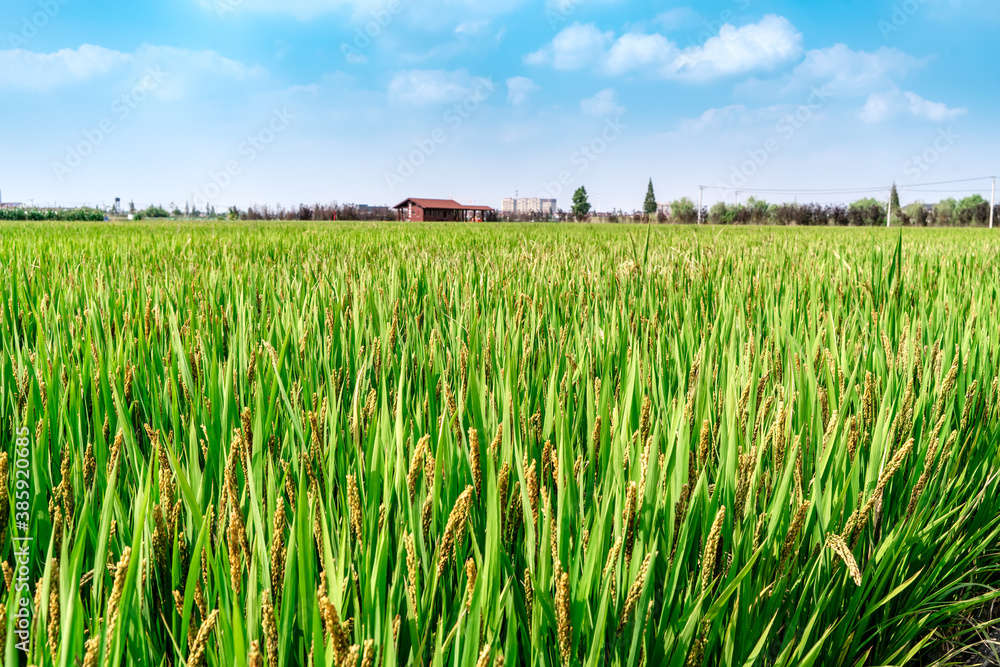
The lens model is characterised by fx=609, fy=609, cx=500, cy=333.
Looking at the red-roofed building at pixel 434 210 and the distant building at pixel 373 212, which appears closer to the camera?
the distant building at pixel 373 212

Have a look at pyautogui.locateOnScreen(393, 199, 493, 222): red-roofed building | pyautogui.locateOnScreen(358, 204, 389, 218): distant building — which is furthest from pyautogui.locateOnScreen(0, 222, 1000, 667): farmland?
pyautogui.locateOnScreen(393, 199, 493, 222): red-roofed building

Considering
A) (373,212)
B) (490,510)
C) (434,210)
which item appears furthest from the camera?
(434,210)

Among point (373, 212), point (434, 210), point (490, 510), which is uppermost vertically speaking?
point (434, 210)

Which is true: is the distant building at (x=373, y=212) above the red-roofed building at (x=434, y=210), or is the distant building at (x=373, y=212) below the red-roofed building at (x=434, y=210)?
below

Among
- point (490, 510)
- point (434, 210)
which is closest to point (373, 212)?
point (434, 210)

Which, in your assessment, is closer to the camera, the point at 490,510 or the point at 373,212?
the point at 490,510

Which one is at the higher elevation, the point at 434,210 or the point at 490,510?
the point at 434,210

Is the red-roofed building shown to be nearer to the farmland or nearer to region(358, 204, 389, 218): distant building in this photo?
region(358, 204, 389, 218): distant building

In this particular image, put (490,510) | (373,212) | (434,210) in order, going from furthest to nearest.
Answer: (434,210), (373,212), (490,510)

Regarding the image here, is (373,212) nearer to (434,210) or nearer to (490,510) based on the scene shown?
(434,210)

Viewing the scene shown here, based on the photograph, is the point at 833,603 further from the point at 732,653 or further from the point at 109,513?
the point at 109,513

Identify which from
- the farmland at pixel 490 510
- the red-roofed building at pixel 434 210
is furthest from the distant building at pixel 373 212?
the farmland at pixel 490 510

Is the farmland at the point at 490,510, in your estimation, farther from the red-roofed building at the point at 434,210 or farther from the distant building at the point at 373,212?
the red-roofed building at the point at 434,210

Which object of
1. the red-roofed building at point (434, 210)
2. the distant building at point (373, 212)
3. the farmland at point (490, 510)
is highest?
the red-roofed building at point (434, 210)
